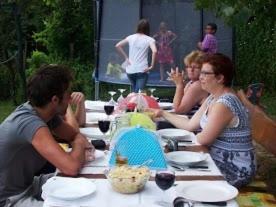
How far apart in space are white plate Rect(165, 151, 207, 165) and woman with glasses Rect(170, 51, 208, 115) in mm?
1748

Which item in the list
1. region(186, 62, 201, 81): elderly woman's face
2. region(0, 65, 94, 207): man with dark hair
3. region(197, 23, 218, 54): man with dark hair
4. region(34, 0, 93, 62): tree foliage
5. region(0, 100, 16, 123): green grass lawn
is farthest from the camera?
region(34, 0, 93, 62): tree foliage

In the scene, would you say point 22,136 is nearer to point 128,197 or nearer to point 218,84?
point 128,197

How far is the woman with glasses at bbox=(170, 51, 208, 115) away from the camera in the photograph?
16.4ft

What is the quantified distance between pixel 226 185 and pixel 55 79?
118 centimetres

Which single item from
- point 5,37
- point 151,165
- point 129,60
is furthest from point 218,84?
point 5,37

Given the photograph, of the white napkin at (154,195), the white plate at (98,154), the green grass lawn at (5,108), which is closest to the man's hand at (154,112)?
the white plate at (98,154)

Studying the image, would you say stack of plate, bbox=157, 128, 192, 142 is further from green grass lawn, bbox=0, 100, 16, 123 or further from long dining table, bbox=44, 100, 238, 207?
green grass lawn, bbox=0, 100, 16, 123

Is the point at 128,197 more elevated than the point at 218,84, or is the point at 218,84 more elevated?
the point at 218,84

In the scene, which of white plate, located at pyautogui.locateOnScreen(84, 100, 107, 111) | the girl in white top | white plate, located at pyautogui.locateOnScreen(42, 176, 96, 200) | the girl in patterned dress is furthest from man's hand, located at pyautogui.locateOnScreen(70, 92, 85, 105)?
the girl in patterned dress

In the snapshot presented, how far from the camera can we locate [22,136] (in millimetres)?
3027

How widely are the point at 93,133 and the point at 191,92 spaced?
149 cm

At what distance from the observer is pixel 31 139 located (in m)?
2.96

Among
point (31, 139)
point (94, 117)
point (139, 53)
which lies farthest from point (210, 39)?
point (31, 139)

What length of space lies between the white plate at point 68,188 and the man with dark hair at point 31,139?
21cm
